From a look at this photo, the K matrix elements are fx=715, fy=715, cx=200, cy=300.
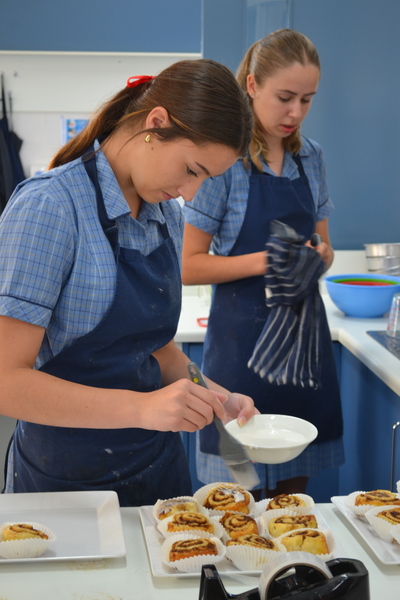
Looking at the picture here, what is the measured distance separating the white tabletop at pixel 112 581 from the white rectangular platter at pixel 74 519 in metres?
0.01

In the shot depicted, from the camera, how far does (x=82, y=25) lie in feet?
13.6


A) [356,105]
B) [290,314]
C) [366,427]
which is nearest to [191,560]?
[290,314]

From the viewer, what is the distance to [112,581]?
99 cm

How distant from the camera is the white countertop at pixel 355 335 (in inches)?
77.2

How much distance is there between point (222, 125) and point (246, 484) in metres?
0.63

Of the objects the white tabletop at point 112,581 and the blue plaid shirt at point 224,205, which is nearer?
the white tabletop at point 112,581

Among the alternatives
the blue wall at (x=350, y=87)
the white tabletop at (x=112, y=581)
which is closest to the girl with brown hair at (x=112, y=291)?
the white tabletop at (x=112, y=581)

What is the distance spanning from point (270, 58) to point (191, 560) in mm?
1416

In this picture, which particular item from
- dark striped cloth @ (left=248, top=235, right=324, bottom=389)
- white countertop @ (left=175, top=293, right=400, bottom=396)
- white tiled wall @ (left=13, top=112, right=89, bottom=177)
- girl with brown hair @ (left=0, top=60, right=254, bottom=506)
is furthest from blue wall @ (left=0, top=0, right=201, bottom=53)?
girl with brown hair @ (left=0, top=60, right=254, bottom=506)

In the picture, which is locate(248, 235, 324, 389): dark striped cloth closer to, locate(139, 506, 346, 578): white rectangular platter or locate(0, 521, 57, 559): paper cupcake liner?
locate(139, 506, 346, 578): white rectangular platter

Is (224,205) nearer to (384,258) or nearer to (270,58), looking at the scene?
(270,58)

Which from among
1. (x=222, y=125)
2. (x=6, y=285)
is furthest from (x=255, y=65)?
(x=6, y=285)

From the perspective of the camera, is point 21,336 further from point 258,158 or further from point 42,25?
point 42,25

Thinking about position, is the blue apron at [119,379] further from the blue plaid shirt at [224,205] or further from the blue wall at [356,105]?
the blue wall at [356,105]
